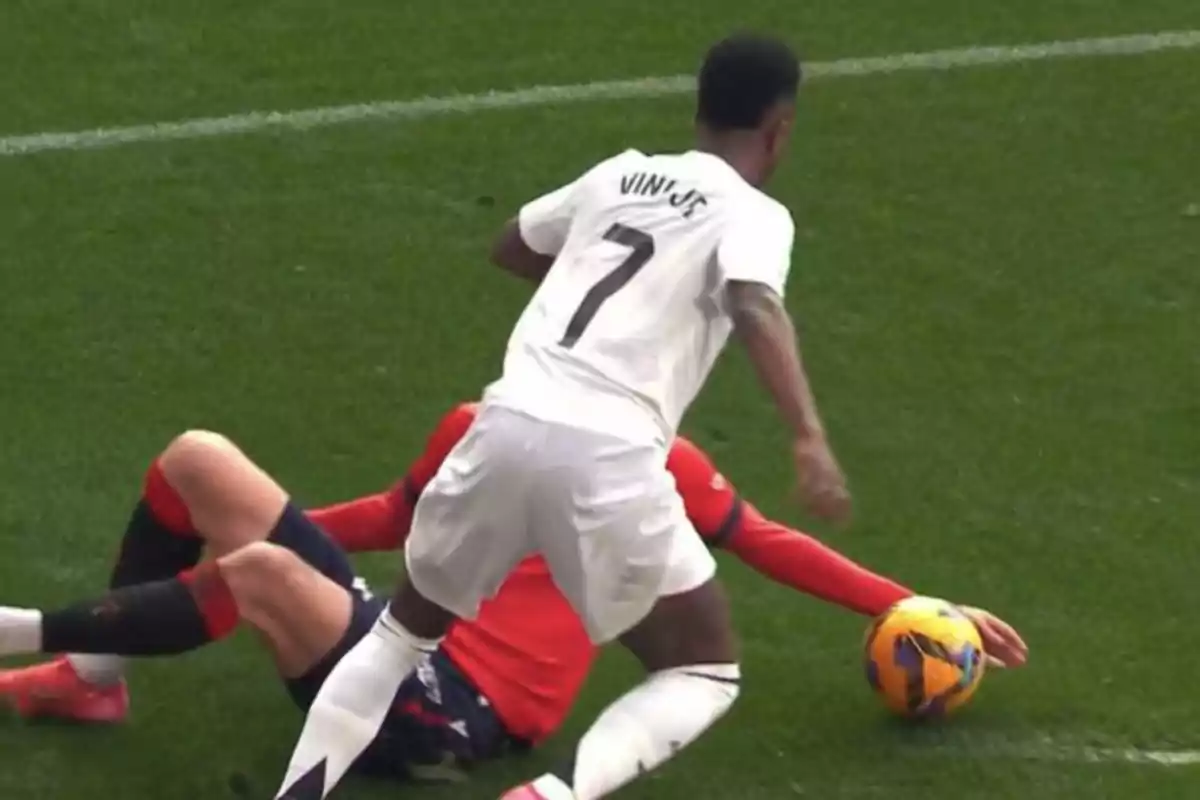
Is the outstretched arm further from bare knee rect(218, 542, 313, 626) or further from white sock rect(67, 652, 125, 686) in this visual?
white sock rect(67, 652, 125, 686)

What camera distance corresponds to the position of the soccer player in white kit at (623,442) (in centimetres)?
365

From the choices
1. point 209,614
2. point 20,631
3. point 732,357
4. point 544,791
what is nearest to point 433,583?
point 544,791

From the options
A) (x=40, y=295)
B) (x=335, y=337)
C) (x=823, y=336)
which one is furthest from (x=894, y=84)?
(x=40, y=295)

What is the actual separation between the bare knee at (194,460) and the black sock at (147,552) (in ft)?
0.52

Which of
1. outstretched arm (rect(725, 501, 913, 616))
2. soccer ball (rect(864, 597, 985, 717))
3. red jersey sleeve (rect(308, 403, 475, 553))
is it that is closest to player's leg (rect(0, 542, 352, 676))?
red jersey sleeve (rect(308, 403, 475, 553))

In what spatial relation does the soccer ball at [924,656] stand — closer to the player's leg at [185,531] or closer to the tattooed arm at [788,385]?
the tattooed arm at [788,385]

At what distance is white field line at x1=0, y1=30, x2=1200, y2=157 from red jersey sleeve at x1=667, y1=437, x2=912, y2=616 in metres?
3.66

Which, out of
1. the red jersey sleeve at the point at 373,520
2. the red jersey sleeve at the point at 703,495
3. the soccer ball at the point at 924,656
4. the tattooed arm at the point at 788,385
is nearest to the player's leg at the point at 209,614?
the red jersey sleeve at the point at 373,520

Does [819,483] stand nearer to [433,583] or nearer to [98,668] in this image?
[433,583]

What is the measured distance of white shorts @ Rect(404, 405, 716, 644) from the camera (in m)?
3.64

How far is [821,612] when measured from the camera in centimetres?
499

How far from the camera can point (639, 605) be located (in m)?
3.73

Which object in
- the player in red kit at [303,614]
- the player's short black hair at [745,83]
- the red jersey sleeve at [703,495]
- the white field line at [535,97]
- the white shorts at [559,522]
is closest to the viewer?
the white shorts at [559,522]

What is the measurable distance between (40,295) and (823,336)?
227cm
